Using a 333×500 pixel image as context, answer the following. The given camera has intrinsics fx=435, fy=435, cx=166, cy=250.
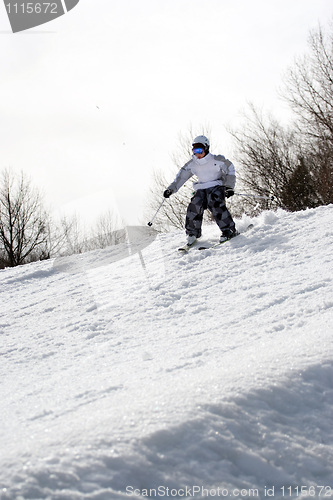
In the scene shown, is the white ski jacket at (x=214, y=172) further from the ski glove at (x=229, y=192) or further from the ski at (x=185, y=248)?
the ski at (x=185, y=248)

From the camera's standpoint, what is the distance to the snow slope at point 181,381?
1.59m

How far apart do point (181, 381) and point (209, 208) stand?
4531 mm

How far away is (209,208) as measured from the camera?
6609 mm

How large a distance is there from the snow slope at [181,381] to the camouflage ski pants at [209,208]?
0.80 meters

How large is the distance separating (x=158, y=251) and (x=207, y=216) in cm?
1414

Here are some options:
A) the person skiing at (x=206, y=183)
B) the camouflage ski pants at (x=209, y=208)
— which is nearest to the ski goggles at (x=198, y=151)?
the person skiing at (x=206, y=183)

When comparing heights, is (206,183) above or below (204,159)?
below

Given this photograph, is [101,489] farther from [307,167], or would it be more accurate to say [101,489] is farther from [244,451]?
[307,167]

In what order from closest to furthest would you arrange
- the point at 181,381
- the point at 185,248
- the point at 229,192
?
the point at 181,381 < the point at 185,248 < the point at 229,192

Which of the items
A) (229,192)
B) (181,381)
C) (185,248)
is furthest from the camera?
(229,192)

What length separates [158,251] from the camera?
6426 mm

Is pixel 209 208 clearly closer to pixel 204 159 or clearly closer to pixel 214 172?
pixel 214 172

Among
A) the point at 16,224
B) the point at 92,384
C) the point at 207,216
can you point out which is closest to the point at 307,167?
the point at 207,216

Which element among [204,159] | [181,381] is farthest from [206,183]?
[181,381]
